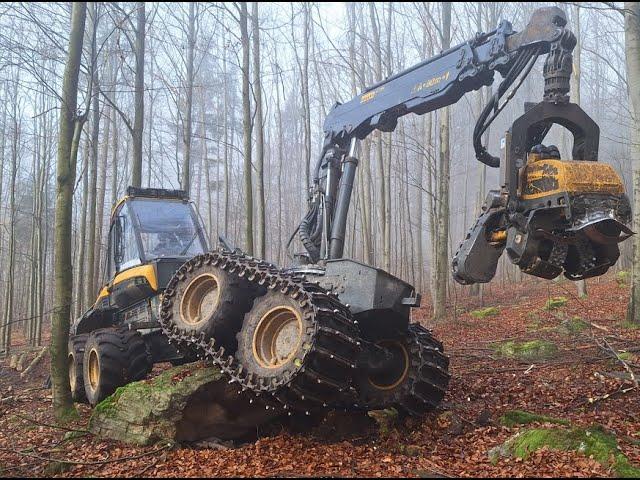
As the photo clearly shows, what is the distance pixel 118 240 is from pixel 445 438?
19.1ft

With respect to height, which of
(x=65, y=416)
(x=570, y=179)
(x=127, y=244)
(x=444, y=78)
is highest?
(x=444, y=78)

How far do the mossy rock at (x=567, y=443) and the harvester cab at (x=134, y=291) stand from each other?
474 centimetres

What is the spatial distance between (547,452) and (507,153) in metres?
2.27

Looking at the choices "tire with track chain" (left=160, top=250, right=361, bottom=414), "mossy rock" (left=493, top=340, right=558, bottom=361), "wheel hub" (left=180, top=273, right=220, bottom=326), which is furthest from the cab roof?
"mossy rock" (left=493, top=340, right=558, bottom=361)

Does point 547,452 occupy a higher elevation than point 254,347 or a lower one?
lower

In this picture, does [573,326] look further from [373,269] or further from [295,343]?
[295,343]

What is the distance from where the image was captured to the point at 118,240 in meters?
8.27

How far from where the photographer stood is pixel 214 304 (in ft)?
17.4

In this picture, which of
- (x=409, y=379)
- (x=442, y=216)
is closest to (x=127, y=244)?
(x=409, y=379)

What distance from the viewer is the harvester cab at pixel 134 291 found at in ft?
22.5

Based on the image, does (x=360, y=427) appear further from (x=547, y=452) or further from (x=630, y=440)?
(x=630, y=440)

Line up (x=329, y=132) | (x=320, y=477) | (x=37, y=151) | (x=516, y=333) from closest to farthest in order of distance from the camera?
(x=320, y=477)
(x=329, y=132)
(x=516, y=333)
(x=37, y=151)

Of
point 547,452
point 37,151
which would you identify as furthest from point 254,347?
point 37,151

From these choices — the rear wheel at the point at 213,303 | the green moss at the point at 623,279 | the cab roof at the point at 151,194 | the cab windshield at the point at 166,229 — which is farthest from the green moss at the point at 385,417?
the green moss at the point at 623,279
